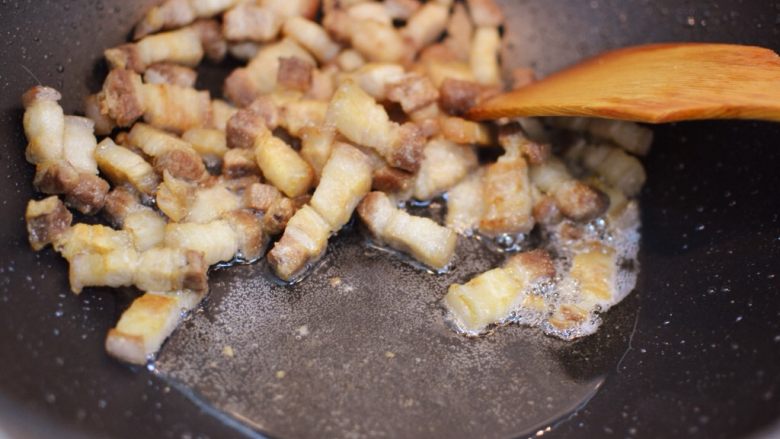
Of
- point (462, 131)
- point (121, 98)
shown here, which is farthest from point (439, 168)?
point (121, 98)

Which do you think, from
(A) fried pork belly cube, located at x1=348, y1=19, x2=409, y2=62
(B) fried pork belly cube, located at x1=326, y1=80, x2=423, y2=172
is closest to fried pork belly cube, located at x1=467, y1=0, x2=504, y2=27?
(A) fried pork belly cube, located at x1=348, y1=19, x2=409, y2=62

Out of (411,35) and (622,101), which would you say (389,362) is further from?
(411,35)

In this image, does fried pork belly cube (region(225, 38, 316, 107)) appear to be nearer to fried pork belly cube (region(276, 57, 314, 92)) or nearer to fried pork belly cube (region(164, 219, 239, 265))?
fried pork belly cube (region(276, 57, 314, 92))

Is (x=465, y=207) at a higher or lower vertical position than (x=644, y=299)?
higher

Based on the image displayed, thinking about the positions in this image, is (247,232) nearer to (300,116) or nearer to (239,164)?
(239,164)

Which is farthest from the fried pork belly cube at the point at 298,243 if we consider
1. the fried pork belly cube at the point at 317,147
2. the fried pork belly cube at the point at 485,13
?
the fried pork belly cube at the point at 485,13

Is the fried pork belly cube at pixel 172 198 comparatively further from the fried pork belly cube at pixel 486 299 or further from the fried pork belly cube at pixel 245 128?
the fried pork belly cube at pixel 486 299
